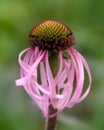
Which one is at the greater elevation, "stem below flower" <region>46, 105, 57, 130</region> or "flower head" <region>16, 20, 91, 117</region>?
"flower head" <region>16, 20, 91, 117</region>

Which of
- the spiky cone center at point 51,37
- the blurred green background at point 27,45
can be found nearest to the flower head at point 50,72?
the spiky cone center at point 51,37

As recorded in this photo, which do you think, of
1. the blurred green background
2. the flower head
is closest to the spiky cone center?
the flower head

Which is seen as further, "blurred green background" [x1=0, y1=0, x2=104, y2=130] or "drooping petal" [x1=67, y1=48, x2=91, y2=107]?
"blurred green background" [x1=0, y1=0, x2=104, y2=130]

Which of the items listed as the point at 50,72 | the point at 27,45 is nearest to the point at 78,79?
the point at 50,72

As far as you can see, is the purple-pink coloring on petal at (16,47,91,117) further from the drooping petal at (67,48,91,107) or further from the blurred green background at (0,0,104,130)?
the blurred green background at (0,0,104,130)

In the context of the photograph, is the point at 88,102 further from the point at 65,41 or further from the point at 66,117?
the point at 65,41

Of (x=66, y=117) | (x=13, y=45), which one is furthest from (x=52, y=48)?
(x=13, y=45)

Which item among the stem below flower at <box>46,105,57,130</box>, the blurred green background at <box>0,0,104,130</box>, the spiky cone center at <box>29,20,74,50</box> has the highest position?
the spiky cone center at <box>29,20,74,50</box>

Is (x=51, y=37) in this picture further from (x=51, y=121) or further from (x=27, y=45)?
(x=27, y=45)

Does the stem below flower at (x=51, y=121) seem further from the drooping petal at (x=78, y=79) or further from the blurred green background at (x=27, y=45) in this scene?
the blurred green background at (x=27, y=45)
